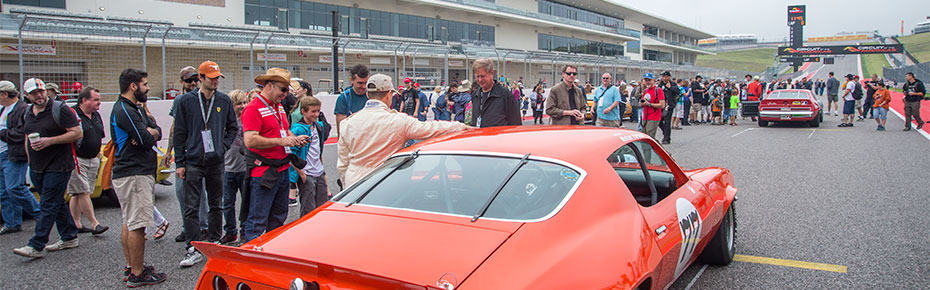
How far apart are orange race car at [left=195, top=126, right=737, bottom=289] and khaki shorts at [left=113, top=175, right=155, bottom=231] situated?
198cm

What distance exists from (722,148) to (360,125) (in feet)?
33.5

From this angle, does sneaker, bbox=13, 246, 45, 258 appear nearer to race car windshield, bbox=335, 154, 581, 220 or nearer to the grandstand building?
race car windshield, bbox=335, 154, 581, 220

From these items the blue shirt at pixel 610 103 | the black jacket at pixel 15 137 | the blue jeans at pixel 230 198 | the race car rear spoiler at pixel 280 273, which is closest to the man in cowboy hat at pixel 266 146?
the blue jeans at pixel 230 198

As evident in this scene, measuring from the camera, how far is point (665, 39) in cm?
8075

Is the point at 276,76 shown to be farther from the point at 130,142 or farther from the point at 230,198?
the point at 230,198

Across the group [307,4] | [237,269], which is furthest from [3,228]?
[307,4]

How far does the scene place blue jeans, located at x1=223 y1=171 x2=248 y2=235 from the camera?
5051mm

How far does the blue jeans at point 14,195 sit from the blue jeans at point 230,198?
7.09 ft

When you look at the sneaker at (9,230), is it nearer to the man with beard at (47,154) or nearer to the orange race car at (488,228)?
the man with beard at (47,154)

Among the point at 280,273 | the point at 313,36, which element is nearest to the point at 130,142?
the point at 280,273

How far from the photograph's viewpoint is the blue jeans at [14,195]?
5.55m

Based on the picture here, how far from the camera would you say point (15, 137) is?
5477 mm

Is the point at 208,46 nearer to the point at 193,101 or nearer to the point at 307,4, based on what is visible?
the point at 193,101

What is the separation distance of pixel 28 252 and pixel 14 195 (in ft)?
3.94
